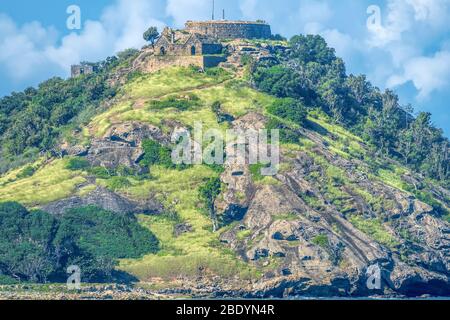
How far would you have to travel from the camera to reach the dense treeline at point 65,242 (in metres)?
168

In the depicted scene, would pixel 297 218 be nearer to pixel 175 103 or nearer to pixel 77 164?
pixel 77 164

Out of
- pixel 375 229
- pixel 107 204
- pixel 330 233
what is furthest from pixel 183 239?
pixel 375 229

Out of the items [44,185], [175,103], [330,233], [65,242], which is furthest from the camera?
[175,103]

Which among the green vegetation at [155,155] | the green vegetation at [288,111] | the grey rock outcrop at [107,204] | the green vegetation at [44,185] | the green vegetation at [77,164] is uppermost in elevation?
the green vegetation at [288,111]

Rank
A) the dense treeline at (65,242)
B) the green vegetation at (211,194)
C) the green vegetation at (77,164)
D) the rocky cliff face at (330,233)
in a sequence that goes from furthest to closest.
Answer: the green vegetation at (77,164)
the green vegetation at (211,194)
the rocky cliff face at (330,233)
the dense treeline at (65,242)

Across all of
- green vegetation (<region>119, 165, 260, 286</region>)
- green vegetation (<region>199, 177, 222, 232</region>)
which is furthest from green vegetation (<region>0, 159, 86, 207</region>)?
green vegetation (<region>199, 177, 222, 232</region>)

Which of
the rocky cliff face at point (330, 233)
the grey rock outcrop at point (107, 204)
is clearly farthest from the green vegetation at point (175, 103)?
the grey rock outcrop at point (107, 204)

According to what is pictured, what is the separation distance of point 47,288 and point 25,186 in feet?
79.0

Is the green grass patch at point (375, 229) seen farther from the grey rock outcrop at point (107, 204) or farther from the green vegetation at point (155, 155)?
the green vegetation at point (155, 155)

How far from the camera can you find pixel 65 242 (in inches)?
6688

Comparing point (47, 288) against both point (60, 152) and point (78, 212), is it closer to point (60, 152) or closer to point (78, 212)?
point (78, 212)

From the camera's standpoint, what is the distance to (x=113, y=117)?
196125mm
